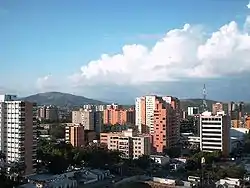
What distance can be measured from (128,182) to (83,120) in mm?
8720

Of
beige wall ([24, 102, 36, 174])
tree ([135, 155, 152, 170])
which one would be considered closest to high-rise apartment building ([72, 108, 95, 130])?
tree ([135, 155, 152, 170])

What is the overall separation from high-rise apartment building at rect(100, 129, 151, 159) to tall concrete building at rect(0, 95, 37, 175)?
10.9 ft

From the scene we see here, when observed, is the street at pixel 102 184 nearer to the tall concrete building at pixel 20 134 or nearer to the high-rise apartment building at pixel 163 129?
the tall concrete building at pixel 20 134

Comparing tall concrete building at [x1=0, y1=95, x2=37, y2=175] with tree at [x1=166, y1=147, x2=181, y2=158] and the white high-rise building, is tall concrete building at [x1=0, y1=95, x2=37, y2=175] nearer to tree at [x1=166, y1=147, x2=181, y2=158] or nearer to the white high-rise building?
tree at [x1=166, y1=147, x2=181, y2=158]

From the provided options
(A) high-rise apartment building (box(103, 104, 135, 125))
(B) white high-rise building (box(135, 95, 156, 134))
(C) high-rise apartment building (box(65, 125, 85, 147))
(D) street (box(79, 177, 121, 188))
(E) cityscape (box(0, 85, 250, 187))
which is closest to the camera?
(D) street (box(79, 177, 121, 188))

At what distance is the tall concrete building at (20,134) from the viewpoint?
8328 millimetres

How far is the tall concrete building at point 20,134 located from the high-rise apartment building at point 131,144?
3310 millimetres

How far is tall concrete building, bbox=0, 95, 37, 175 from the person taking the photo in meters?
8.33

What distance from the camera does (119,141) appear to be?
11.5 meters

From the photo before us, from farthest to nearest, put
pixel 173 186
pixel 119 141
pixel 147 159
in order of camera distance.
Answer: pixel 119 141 → pixel 147 159 → pixel 173 186

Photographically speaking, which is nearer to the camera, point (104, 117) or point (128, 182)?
point (128, 182)

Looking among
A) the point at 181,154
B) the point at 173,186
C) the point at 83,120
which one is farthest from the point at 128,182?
the point at 83,120

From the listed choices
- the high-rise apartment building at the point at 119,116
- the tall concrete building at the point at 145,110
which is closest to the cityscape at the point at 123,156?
the tall concrete building at the point at 145,110

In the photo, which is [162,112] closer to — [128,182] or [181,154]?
[181,154]
